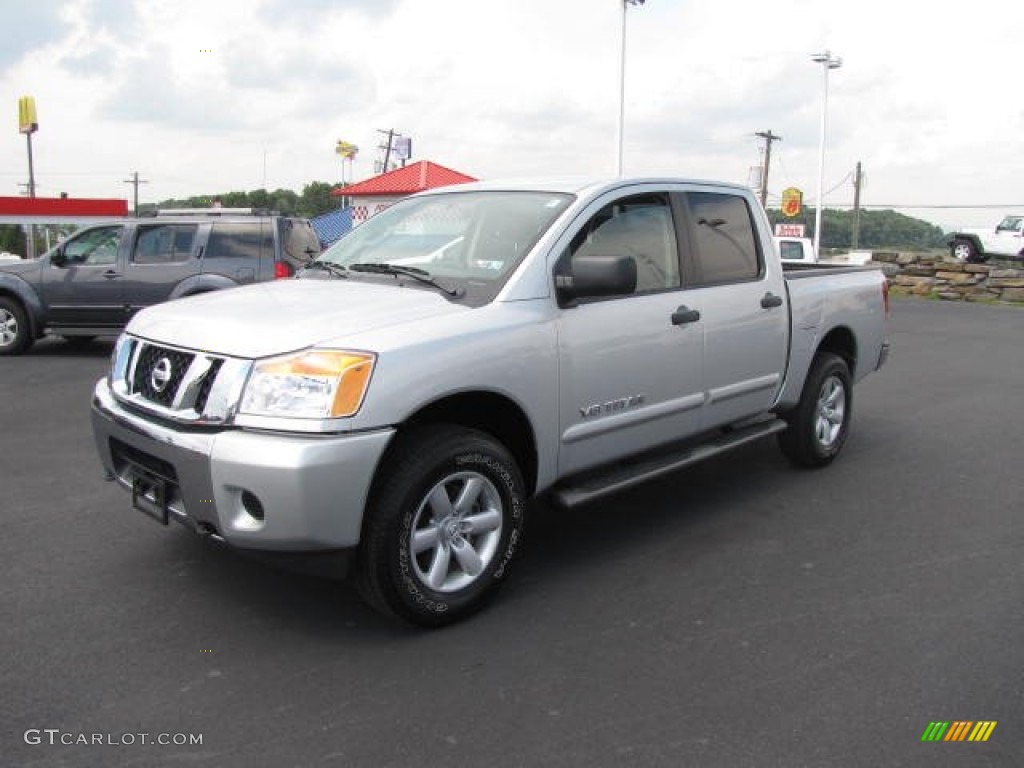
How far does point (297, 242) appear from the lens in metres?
10.8

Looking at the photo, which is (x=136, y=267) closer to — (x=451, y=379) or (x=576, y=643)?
(x=451, y=379)

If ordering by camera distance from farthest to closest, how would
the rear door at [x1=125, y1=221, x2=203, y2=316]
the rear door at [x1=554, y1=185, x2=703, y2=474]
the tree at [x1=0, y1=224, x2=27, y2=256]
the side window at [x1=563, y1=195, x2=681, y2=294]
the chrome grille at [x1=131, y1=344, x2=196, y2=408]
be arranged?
1. the tree at [x1=0, y1=224, x2=27, y2=256]
2. the rear door at [x1=125, y1=221, x2=203, y2=316]
3. the side window at [x1=563, y1=195, x2=681, y2=294]
4. the rear door at [x1=554, y1=185, x2=703, y2=474]
5. the chrome grille at [x1=131, y1=344, x2=196, y2=408]

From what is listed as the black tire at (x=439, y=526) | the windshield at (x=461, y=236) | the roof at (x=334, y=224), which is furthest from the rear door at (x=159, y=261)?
the roof at (x=334, y=224)

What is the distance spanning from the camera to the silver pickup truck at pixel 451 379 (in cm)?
307

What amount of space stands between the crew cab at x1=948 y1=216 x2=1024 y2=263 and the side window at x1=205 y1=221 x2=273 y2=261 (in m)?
25.0

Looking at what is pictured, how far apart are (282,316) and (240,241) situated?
7626 millimetres

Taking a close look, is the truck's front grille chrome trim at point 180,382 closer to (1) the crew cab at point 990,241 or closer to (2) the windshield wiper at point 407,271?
(2) the windshield wiper at point 407,271

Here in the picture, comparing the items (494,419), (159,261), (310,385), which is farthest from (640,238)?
(159,261)

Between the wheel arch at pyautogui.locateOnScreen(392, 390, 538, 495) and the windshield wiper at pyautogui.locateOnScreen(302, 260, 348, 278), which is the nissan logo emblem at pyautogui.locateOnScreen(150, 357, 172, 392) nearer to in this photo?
the wheel arch at pyautogui.locateOnScreen(392, 390, 538, 495)

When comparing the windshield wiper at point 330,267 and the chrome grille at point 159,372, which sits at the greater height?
the windshield wiper at point 330,267

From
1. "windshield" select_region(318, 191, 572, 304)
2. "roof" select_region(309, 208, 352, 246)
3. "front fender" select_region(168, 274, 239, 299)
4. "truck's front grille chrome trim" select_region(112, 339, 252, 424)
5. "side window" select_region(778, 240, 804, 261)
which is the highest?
"roof" select_region(309, 208, 352, 246)

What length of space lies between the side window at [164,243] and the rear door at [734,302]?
7583 mm

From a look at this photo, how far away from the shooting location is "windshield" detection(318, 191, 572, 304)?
12.7ft

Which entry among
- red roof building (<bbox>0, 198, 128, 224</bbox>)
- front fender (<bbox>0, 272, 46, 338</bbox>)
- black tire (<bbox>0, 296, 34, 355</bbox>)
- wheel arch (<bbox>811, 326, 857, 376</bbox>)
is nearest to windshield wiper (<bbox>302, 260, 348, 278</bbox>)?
wheel arch (<bbox>811, 326, 857, 376</bbox>)
